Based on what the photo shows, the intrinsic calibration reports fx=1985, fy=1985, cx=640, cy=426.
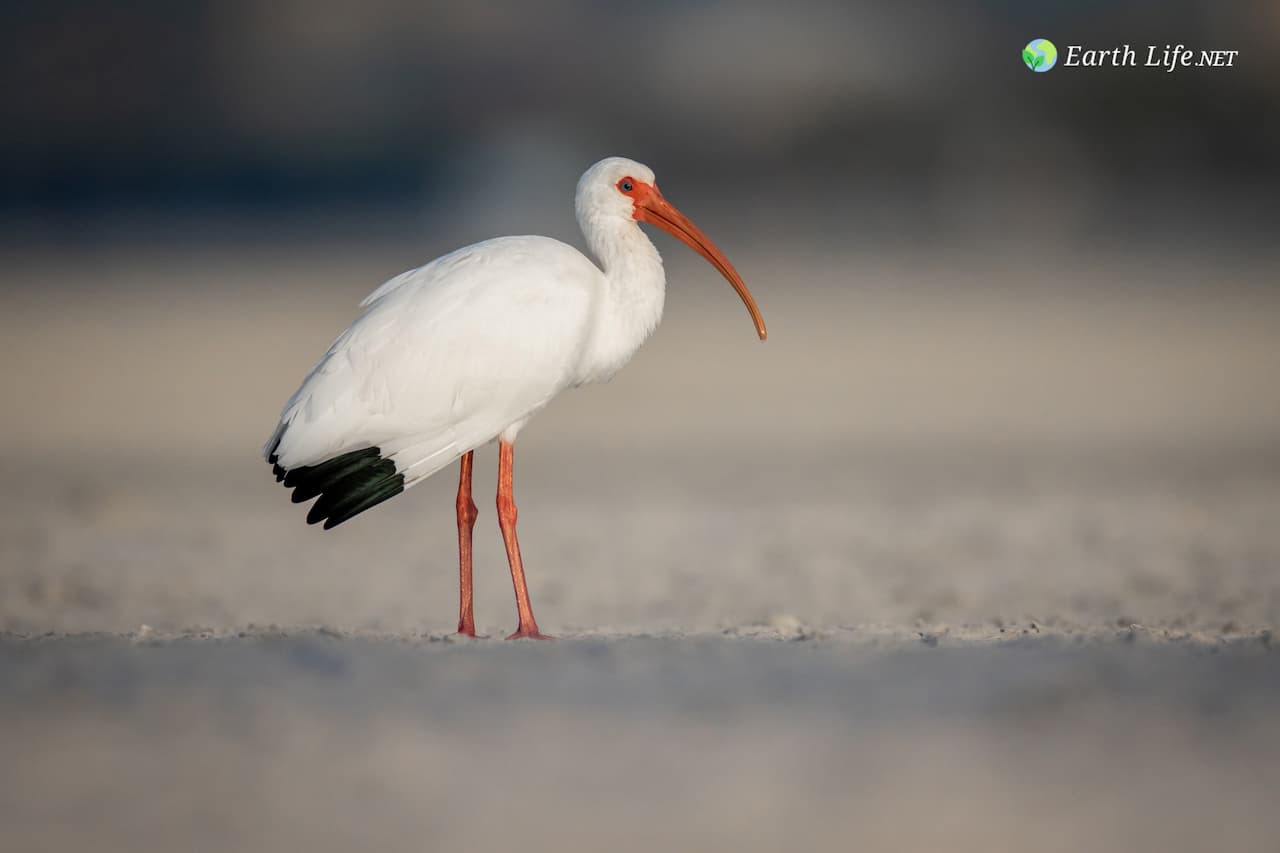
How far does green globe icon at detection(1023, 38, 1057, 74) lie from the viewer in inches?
1850

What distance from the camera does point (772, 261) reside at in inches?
1315

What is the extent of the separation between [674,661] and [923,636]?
1130 mm

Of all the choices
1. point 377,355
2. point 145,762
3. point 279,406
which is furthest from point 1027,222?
point 145,762

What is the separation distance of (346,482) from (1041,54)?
138 ft

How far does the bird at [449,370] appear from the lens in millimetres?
7977

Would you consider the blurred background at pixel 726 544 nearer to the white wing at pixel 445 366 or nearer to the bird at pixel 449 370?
the bird at pixel 449 370

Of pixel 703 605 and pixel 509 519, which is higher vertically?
pixel 509 519

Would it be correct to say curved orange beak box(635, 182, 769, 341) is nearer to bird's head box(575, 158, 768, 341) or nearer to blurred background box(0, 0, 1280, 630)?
bird's head box(575, 158, 768, 341)

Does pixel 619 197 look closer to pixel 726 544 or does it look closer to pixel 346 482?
pixel 346 482

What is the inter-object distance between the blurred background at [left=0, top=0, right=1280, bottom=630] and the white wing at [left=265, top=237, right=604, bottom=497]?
198cm

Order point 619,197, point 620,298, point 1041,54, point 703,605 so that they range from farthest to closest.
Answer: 1. point 1041,54
2. point 703,605
3. point 619,197
4. point 620,298

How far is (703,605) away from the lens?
34.0 feet

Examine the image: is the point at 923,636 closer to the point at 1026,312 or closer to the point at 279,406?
the point at 279,406

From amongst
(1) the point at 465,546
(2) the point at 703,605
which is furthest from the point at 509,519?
(2) the point at 703,605
